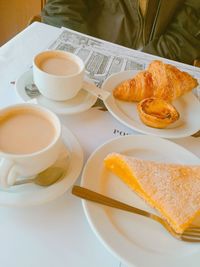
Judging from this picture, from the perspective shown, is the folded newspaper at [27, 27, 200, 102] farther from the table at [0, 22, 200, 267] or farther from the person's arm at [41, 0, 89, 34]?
the table at [0, 22, 200, 267]

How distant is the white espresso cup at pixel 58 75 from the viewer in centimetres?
58

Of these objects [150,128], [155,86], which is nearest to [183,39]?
[155,86]

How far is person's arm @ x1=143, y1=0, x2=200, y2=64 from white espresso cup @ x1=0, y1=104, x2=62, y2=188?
772 millimetres

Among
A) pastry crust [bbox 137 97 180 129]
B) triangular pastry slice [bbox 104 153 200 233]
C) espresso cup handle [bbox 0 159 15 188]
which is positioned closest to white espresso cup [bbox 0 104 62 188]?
espresso cup handle [bbox 0 159 15 188]

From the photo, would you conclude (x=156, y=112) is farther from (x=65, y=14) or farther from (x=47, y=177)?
(x=65, y=14)

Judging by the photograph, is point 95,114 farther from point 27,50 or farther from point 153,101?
point 27,50

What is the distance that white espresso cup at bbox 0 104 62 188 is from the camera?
15.7 inches

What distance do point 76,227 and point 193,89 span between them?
19.6 inches

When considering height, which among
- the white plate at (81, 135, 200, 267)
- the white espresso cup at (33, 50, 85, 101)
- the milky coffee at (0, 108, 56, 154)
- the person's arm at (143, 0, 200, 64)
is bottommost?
the person's arm at (143, 0, 200, 64)

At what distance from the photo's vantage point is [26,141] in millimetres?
433

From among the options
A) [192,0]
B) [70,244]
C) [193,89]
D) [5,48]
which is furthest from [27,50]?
[192,0]

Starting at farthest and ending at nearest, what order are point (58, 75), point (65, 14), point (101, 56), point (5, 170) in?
point (65, 14), point (101, 56), point (58, 75), point (5, 170)

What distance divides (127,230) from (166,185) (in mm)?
86

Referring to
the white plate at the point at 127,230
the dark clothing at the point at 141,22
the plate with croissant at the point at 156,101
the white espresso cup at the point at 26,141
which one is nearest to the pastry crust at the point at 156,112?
the plate with croissant at the point at 156,101
